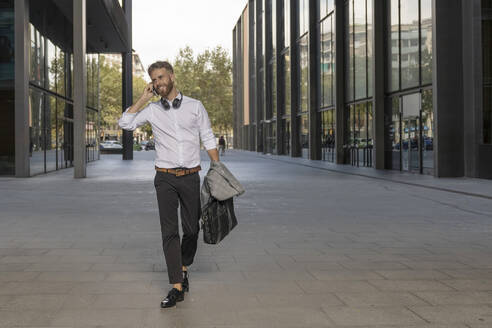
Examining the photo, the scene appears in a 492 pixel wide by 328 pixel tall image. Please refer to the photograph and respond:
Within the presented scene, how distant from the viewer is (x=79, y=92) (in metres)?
20.5

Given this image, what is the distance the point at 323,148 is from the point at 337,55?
20.0 feet

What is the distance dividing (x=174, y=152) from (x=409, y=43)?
2002 centimetres

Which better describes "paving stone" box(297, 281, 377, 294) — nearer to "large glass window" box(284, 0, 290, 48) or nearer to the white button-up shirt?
the white button-up shirt

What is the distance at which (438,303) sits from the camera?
15.4ft

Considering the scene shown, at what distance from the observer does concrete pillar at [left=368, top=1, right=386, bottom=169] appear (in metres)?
25.4

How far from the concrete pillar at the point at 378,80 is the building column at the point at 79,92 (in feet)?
38.4

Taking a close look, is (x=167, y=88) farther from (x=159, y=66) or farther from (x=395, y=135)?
(x=395, y=135)

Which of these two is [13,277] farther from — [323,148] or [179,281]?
[323,148]

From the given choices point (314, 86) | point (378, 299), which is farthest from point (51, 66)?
point (378, 299)

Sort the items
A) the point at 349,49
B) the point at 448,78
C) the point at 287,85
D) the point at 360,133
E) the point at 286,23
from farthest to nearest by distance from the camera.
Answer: the point at 286,23
the point at 287,85
the point at 349,49
the point at 360,133
the point at 448,78

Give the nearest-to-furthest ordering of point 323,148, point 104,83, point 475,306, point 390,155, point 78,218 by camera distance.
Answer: point 475,306 → point 78,218 → point 390,155 → point 323,148 → point 104,83

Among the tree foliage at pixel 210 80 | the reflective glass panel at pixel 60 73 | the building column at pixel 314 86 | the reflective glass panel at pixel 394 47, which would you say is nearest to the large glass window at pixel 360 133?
the reflective glass panel at pixel 394 47

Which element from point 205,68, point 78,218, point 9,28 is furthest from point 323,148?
point 205,68

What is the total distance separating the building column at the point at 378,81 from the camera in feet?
83.4
